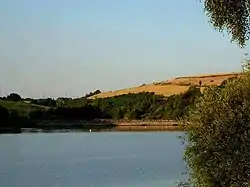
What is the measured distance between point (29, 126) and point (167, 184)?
10005 centimetres

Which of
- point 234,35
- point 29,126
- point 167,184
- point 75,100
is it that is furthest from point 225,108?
point 75,100

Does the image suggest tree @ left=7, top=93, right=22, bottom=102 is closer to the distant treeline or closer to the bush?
the distant treeline

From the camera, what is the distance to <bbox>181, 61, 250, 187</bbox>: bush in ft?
62.4

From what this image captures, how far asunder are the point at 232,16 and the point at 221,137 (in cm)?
1040

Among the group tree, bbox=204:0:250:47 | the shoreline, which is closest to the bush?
tree, bbox=204:0:250:47

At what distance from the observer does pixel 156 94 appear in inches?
5433

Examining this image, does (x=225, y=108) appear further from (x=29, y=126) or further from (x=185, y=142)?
(x=29, y=126)

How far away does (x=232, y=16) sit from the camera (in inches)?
384

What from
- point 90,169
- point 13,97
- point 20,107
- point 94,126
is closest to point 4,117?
point 20,107

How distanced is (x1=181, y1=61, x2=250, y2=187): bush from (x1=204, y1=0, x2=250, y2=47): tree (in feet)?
29.6

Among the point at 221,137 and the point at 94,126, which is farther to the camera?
the point at 94,126

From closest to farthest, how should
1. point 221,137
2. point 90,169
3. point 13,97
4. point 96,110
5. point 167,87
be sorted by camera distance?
point 221,137
point 90,169
point 167,87
point 96,110
point 13,97

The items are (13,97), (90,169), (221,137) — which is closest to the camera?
(221,137)

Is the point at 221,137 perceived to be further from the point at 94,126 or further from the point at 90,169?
the point at 94,126
